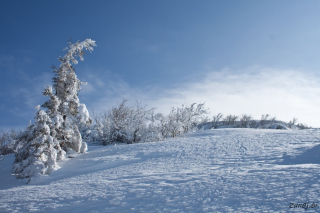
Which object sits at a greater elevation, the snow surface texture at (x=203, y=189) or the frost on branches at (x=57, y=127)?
the frost on branches at (x=57, y=127)

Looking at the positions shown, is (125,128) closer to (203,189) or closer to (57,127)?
(57,127)

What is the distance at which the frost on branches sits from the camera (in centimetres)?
896

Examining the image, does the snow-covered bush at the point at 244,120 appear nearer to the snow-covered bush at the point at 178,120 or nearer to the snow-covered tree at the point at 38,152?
the snow-covered bush at the point at 178,120

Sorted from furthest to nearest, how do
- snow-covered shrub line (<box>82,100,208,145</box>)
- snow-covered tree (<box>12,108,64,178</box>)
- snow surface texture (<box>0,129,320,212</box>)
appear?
snow-covered shrub line (<box>82,100,208,145</box>) → snow-covered tree (<box>12,108,64,178</box>) → snow surface texture (<box>0,129,320,212</box>)

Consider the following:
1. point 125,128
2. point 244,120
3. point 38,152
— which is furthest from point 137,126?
point 244,120

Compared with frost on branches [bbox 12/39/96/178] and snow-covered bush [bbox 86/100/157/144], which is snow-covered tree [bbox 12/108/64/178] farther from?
snow-covered bush [bbox 86/100/157/144]

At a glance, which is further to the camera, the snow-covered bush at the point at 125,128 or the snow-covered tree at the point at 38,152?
the snow-covered bush at the point at 125,128

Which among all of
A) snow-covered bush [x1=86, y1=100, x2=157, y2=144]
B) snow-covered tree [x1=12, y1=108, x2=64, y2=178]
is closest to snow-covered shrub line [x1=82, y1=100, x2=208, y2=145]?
snow-covered bush [x1=86, y1=100, x2=157, y2=144]

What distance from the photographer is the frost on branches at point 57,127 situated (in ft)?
29.4

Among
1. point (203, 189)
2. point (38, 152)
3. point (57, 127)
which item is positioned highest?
point (57, 127)

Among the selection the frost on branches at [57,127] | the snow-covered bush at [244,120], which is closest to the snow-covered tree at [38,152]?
the frost on branches at [57,127]

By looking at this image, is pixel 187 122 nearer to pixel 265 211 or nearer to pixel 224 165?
A: pixel 224 165

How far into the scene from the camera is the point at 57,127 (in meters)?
10.2

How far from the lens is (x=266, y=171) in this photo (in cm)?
495
